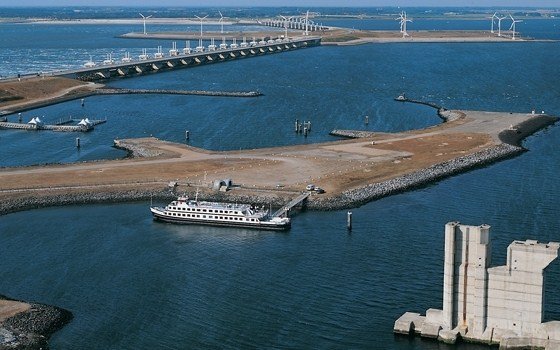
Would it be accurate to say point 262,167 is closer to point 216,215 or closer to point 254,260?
point 216,215

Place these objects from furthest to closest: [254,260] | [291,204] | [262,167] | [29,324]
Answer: [262,167] < [291,204] < [254,260] < [29,324]

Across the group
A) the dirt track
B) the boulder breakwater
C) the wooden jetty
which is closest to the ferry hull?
the wooden jetty

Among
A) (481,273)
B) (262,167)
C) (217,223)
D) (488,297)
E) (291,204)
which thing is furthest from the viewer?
(262,167)

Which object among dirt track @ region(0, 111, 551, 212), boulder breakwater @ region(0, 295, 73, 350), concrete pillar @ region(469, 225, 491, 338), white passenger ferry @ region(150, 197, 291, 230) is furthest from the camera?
dirt track @ region(0, 111, 551, 212)

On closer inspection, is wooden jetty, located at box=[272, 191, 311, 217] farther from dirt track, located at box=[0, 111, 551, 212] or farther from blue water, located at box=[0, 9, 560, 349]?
dirt track, located at box=[0, 111, 551, 212]

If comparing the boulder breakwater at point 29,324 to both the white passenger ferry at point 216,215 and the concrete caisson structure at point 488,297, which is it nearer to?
the concrete caisson structure at point 488,297

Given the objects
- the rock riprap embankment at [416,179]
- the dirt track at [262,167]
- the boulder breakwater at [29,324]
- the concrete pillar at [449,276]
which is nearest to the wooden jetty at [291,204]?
the rock riprap embankment at [416,179]

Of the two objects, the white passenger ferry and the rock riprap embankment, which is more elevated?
the rock riprap embankment

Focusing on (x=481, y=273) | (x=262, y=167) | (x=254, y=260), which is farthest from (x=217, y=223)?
(x=481, y=273)
